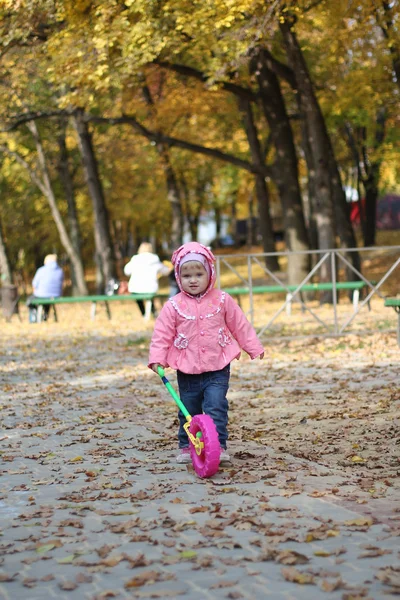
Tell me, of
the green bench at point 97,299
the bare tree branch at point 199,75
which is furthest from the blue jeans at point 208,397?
the bare tree branch at point 199,75

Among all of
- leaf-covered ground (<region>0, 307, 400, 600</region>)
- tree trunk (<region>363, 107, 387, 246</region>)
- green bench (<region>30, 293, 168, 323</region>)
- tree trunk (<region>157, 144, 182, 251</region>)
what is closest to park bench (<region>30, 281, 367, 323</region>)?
green bench (<region>30, 293, 168, 323</region>)

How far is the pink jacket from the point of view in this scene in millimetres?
7422

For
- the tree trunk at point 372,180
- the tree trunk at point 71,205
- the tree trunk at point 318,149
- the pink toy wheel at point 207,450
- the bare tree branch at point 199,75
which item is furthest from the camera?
the tree trunk at point 71,205

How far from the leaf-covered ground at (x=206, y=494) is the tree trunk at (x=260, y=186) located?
62.2ft

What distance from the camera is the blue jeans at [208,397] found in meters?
7.41

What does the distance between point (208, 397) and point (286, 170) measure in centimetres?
1933

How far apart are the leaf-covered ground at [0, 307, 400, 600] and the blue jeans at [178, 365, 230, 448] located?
254 millimetres

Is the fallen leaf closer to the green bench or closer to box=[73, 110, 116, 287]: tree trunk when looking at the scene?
the green bench

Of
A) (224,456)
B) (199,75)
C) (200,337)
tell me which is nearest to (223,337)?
(200,337)

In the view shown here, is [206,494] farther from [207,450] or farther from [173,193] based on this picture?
[173,193]

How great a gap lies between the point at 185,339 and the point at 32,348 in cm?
1111

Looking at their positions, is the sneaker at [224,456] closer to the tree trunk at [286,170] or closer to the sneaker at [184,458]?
the sneaker at [184,458]

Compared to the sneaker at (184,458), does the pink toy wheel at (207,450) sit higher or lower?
higher

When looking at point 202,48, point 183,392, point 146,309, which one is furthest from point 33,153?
point 183,392
